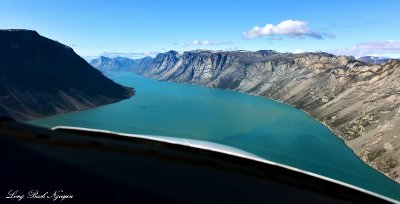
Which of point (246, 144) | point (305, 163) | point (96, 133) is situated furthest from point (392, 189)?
point (96, 133)

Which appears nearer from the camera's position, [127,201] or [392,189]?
[127,201]

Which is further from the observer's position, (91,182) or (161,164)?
(161,164)

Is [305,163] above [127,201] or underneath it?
underneath

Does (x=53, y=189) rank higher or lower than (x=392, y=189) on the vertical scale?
higher

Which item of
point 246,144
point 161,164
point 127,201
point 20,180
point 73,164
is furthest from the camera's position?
point 246,144

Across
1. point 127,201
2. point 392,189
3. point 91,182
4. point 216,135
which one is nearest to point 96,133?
point 91,182

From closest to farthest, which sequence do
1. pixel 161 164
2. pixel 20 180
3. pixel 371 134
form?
pixel 20 180 < pixel 161 164 < pixel 371 134

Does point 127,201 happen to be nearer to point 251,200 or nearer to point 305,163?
point 251,200

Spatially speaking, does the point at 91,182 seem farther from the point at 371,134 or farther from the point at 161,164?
the point at 371,134

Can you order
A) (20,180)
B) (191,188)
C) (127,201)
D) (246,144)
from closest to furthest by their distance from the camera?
(127,201) → (20,180) → (191,188) → (246,144)
